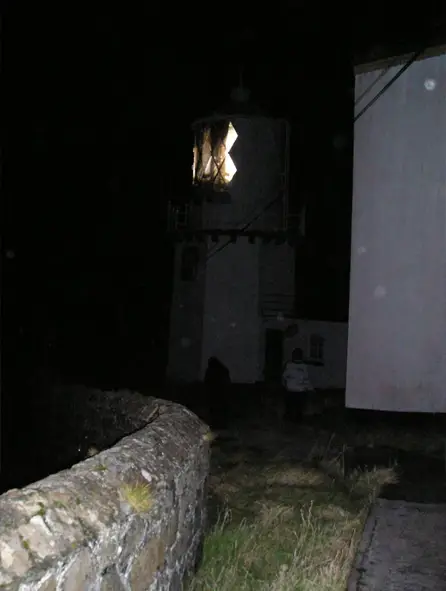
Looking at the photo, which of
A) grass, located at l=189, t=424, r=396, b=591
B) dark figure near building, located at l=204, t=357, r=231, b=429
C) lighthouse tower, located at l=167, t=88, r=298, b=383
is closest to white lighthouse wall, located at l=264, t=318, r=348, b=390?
lighthouse tower, located at l=167, t=88, r=298, b=383

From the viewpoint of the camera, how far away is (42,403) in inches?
381

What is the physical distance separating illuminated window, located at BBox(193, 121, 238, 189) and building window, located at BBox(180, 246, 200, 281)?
7.95 ft

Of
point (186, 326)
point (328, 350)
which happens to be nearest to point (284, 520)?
point (328, 350)

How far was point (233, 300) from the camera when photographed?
21.7 meters

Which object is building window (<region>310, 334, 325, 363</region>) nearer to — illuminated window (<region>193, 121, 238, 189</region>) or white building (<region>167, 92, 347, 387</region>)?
white building (<region>167, 92, 347, 387</region>)

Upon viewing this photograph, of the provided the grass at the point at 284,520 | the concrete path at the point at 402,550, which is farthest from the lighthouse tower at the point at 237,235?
the concrete path at the point at 402,550

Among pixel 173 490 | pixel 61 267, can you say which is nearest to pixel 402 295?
pixel 173 490

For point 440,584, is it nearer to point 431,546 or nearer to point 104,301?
point 431,546

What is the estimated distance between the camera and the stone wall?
2680mm

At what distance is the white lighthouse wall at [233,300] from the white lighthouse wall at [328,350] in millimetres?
1442

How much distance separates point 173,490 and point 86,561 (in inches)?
57.7

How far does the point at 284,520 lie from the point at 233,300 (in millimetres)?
15283

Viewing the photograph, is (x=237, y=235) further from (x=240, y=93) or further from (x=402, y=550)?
(x=402, y=550)

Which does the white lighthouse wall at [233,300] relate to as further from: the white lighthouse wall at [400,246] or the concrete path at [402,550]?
the concrete path at [402,550]
